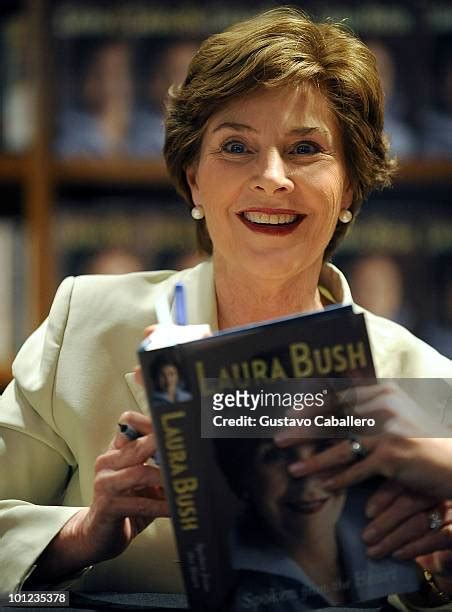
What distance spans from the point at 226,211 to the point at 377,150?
0.20 metres

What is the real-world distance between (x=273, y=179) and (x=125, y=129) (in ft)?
3.76

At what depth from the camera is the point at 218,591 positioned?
842 mm

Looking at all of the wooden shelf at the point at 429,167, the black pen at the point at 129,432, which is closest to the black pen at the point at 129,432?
the black pen at the point at 129,432

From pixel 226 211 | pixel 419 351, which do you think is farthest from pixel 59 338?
pixel 419 351

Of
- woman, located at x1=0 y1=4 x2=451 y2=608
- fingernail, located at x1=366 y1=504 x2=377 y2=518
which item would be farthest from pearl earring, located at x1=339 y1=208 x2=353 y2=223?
fingernail, located at x1=366 y1=504 x2=377 y2=518

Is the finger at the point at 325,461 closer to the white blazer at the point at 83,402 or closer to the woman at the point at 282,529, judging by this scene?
the woman at the point at 282,529

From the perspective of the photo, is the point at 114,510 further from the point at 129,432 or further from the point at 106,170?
the point at 106,170

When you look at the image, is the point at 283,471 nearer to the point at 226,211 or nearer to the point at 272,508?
the point at 272,508

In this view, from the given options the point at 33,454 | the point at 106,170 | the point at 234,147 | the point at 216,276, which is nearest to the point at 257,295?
the point at 216,276

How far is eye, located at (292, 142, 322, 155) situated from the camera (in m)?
1.09

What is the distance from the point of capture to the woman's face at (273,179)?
1.08 m

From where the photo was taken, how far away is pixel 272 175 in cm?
108

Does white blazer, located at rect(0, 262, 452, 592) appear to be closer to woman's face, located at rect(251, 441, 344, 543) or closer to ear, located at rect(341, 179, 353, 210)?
ear, located at rect(341, 179, 353, 210)

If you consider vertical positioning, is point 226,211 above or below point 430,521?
above
